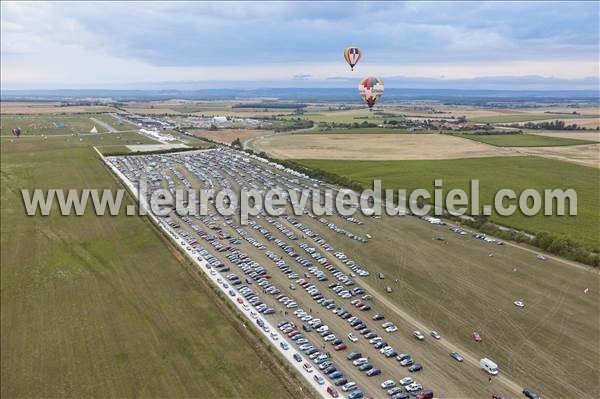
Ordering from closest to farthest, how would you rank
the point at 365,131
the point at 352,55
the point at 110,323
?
the point at 110,323 → the point at 352,55 → the point at 365,131

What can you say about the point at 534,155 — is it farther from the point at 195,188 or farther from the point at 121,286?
the point at 121,286

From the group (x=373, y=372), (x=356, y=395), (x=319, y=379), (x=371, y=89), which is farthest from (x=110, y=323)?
(x=371, y=89)

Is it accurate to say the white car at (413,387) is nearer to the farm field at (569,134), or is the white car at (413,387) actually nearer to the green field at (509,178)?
the green field at (509,178)

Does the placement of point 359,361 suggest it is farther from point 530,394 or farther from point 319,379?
point 530,394

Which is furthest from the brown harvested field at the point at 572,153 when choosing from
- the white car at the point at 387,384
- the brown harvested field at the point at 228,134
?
the white car at the point at 387,384

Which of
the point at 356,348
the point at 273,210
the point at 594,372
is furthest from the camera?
the point at 273,210

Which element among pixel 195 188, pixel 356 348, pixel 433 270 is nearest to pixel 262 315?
pixel 356 348

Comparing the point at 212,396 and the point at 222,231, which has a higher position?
the point at 222,231
